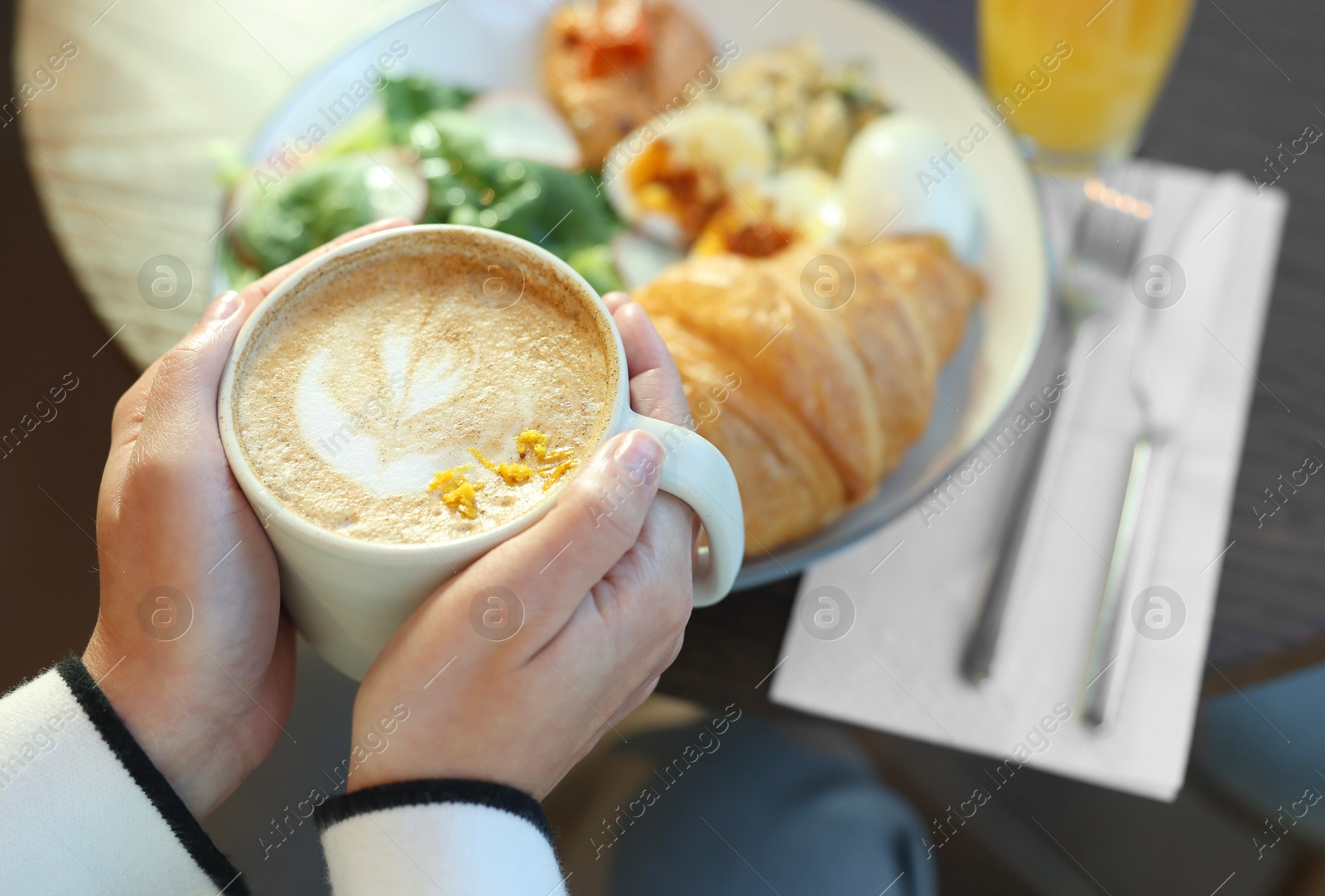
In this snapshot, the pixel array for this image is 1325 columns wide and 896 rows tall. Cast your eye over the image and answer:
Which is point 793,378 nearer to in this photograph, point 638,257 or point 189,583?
point 638,257

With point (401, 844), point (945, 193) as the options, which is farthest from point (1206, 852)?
point (401, 844)

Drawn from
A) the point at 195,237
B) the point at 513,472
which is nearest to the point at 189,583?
the point at 513,472

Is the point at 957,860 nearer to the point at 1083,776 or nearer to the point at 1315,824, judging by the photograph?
the point at 1083,776

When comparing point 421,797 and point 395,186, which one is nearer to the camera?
point 421,797

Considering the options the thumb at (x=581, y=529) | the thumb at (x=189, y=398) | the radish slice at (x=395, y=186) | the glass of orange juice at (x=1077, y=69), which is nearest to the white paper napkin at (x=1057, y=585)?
the glass of orange juice at (x=1077, y=69)

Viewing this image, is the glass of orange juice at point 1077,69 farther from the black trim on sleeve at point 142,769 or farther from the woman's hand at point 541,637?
the black trim on sleeve at point 142,769

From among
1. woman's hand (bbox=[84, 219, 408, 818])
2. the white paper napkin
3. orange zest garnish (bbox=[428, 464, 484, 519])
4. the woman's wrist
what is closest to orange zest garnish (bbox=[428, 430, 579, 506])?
orange zest garnish (bbox=[428, 464, 484, 519])
